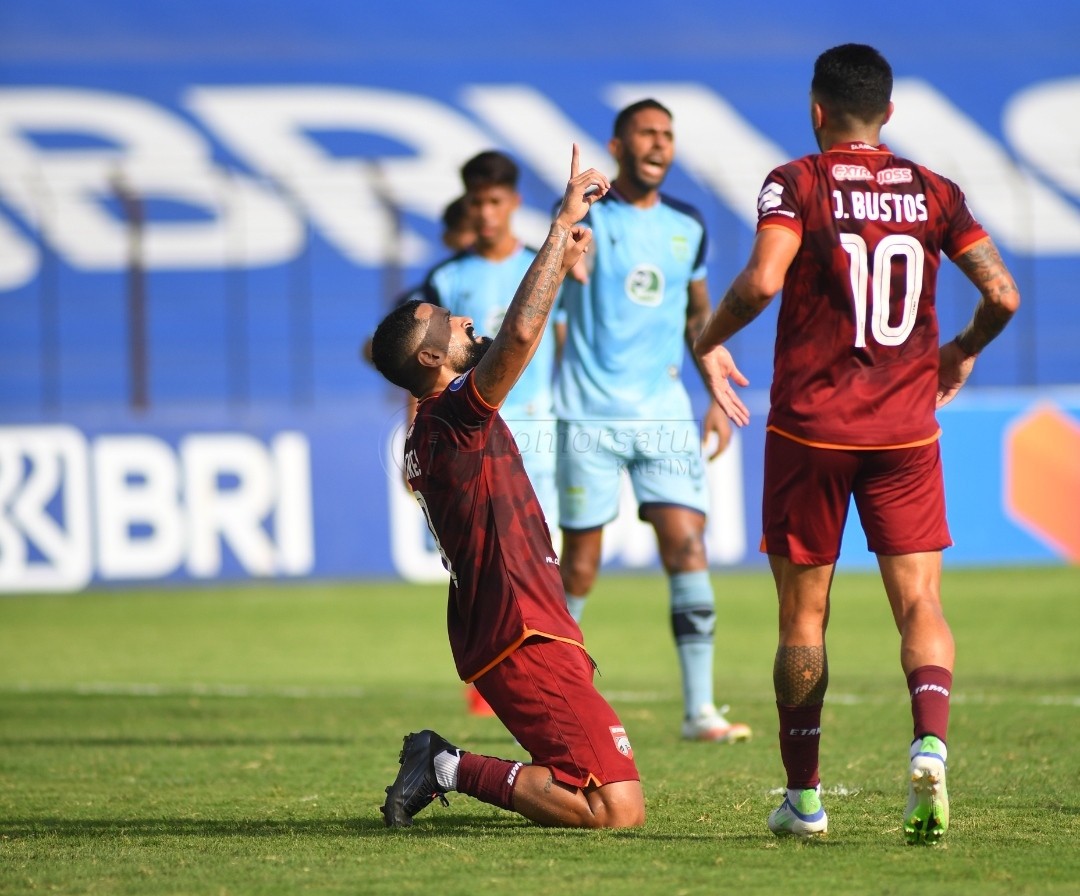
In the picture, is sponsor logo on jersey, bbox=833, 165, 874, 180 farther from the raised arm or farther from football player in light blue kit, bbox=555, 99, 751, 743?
football player in light blue kit, bbox=555, 99, 751, 743

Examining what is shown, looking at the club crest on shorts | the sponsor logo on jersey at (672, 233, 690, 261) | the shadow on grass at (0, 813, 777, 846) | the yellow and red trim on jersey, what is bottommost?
the shadow on grass at (0, 813, 777, 846)

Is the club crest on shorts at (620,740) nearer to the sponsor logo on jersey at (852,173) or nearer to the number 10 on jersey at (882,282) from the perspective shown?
the number 10 on jersey at (882,282)

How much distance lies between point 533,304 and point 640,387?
108 inches

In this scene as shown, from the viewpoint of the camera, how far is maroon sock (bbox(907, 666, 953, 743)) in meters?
4.29

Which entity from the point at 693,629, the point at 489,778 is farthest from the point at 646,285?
the point at 489,778

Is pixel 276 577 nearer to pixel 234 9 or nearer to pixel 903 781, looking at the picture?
pixel 903 781

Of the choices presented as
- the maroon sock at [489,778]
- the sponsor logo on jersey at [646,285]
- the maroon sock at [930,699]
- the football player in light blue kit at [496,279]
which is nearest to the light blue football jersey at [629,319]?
the sponsor logo on jersey at [646,285]

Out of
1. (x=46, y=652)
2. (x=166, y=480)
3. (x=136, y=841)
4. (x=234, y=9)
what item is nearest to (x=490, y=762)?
(x=136, y=841)

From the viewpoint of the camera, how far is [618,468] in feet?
24.0

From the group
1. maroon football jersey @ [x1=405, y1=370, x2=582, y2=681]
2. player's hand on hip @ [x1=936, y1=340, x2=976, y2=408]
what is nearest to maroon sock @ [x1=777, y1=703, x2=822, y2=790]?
maroon football jersey @ [x1=405, y1=370, x2=582, y2=681]

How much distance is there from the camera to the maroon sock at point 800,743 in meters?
4.53

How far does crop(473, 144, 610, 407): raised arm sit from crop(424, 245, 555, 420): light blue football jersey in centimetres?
309

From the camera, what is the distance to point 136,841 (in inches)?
189

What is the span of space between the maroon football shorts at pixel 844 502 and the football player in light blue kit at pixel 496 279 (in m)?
3.10
